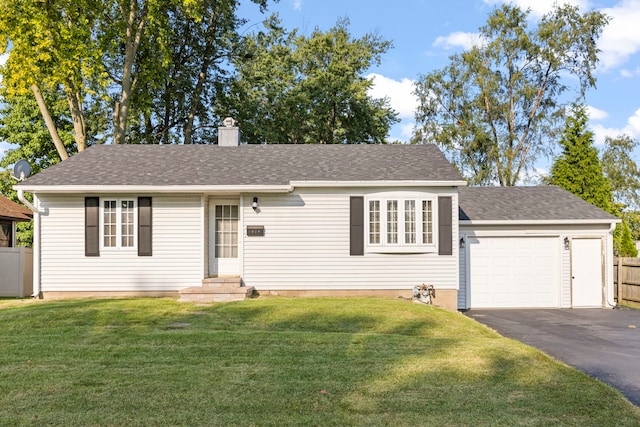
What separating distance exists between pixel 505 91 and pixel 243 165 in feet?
62.3

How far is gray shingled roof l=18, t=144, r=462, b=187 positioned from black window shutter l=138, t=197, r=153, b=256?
0.51m

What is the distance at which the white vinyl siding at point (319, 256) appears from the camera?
1168 centimetres

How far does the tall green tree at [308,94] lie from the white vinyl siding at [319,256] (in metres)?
12.0

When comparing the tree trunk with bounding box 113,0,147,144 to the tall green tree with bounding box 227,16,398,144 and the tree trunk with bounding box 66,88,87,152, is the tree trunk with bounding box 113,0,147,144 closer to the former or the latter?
the tree trunk with bounding box 66,88,87,152

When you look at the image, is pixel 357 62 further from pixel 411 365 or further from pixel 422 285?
pixel 411 365

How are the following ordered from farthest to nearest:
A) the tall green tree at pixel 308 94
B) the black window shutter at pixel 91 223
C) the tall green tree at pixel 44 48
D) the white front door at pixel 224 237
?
the tall green tree at pixel 308 94 → the tall green tree at pixel 44 48 → the white front door at pixel 224 237 → the black window shutter at pixel 91 223

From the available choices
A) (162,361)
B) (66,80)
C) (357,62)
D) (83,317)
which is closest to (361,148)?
(83,317)

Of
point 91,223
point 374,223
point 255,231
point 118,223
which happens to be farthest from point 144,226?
point 374,223

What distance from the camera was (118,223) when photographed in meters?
11.6

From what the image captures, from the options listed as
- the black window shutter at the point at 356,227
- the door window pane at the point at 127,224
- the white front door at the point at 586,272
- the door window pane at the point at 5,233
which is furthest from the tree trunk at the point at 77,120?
the white front door at the point at 586,272

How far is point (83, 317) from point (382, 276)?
646 centimetres

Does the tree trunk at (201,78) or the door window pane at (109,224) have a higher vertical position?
the tree trunk at (201,78)

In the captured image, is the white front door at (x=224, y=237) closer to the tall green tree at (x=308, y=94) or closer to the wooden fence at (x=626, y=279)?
the wooden fence at (x=626, y=279)

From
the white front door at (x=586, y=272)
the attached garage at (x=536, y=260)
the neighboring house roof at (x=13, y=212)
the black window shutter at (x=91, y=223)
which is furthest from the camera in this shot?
the neighboring house roof at (x=13, y=212)
